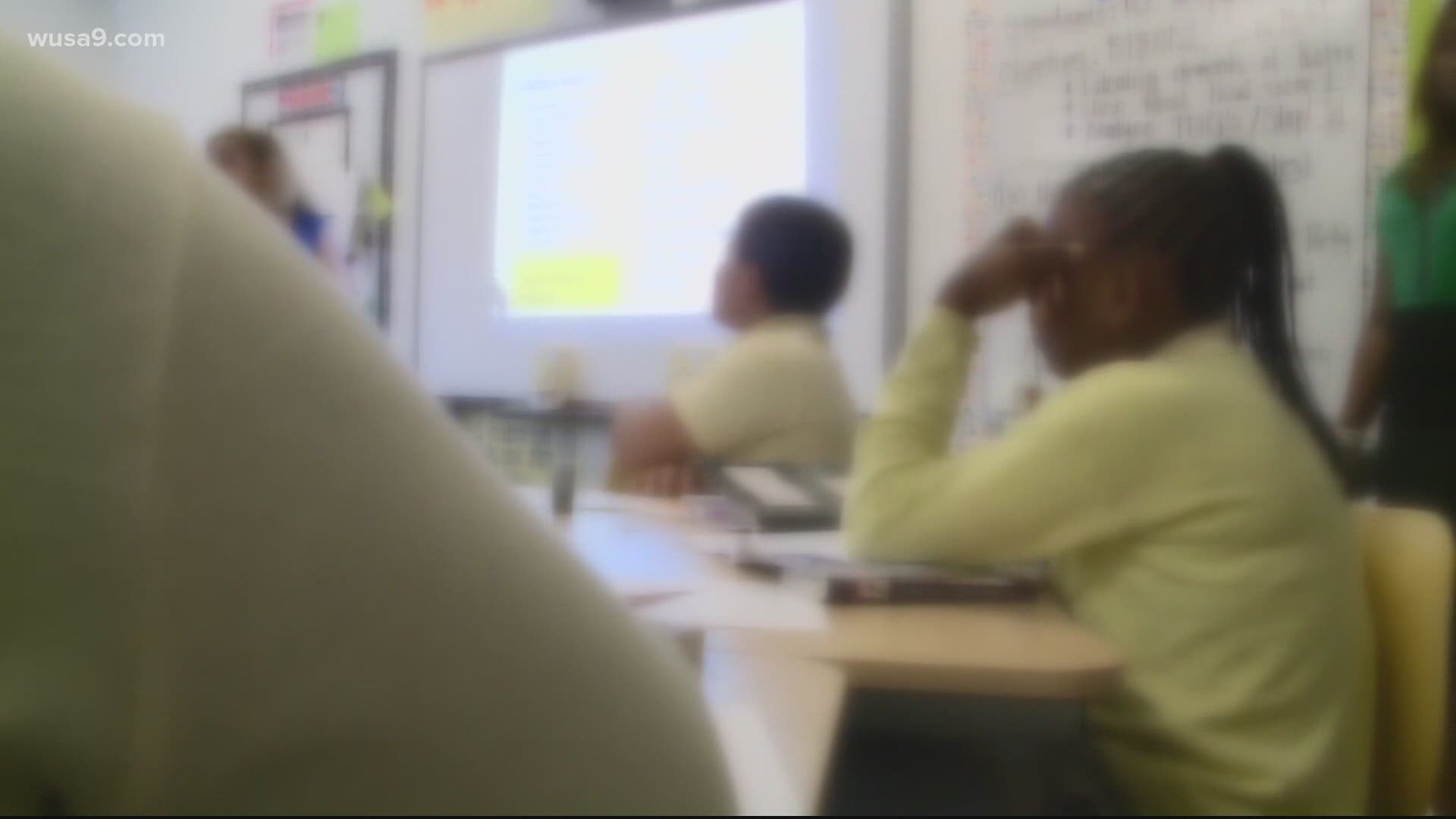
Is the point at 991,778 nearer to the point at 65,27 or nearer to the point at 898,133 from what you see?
the point at 898,133

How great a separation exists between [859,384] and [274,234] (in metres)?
2.41

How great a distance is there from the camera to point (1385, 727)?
1108 mm

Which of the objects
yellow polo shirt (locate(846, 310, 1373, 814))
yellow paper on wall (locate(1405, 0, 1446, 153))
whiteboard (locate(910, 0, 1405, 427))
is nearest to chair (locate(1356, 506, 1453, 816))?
yellow polo shirt (locate(846, 310, 1373, 814))

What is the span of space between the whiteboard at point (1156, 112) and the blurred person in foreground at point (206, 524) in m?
1.91

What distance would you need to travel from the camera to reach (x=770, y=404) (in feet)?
6.66

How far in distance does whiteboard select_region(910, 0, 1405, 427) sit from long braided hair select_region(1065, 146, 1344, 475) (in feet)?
2.79

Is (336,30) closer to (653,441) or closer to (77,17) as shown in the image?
(77,17)

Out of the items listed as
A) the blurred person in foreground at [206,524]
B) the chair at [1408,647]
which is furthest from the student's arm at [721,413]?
the blurred person in foreground at [206,524]

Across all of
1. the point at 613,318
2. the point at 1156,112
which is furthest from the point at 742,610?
the point at 613,318

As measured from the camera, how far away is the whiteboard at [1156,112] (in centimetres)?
216

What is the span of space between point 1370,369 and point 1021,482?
1.23 m

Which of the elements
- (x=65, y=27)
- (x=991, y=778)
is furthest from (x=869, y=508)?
(x=65, y=27)

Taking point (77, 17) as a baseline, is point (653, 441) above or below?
below

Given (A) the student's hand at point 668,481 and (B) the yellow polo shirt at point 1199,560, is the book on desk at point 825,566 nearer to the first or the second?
(B) the yellow polo shirt at point 1199,560
